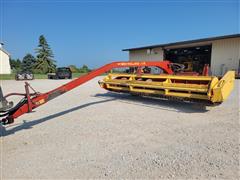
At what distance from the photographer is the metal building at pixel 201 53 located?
1838 centimetres

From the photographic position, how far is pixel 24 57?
75.1 m

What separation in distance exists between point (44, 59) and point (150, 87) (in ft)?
162

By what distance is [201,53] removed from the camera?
2514 centimetres

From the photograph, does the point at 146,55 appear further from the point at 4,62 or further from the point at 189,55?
the point at 4,62

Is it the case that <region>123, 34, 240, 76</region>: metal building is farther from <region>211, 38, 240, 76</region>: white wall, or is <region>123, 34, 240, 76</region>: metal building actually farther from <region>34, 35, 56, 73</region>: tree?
<region>34, 35, 56, 73</region>: tree

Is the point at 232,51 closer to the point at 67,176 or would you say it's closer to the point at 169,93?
the point at 169,93

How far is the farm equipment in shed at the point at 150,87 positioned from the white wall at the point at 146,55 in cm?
1793

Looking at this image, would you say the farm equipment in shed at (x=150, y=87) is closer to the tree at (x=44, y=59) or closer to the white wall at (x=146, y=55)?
the white wall at (x=146, y=55)

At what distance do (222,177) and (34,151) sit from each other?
2.50 metres

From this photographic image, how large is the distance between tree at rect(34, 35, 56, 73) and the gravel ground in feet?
157

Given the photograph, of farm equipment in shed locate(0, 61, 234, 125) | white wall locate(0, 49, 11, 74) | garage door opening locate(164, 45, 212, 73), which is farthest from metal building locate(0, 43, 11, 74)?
farm equipment in shed locate(0, 61, 234, 125)

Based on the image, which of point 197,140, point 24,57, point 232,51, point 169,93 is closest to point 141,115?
point 169,93

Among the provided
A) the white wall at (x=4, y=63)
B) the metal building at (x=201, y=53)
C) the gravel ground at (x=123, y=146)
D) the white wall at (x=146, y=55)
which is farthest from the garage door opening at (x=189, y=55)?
the white wall at (x=4, y=63)

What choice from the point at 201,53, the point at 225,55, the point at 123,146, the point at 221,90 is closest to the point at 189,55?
the point at 201,53
